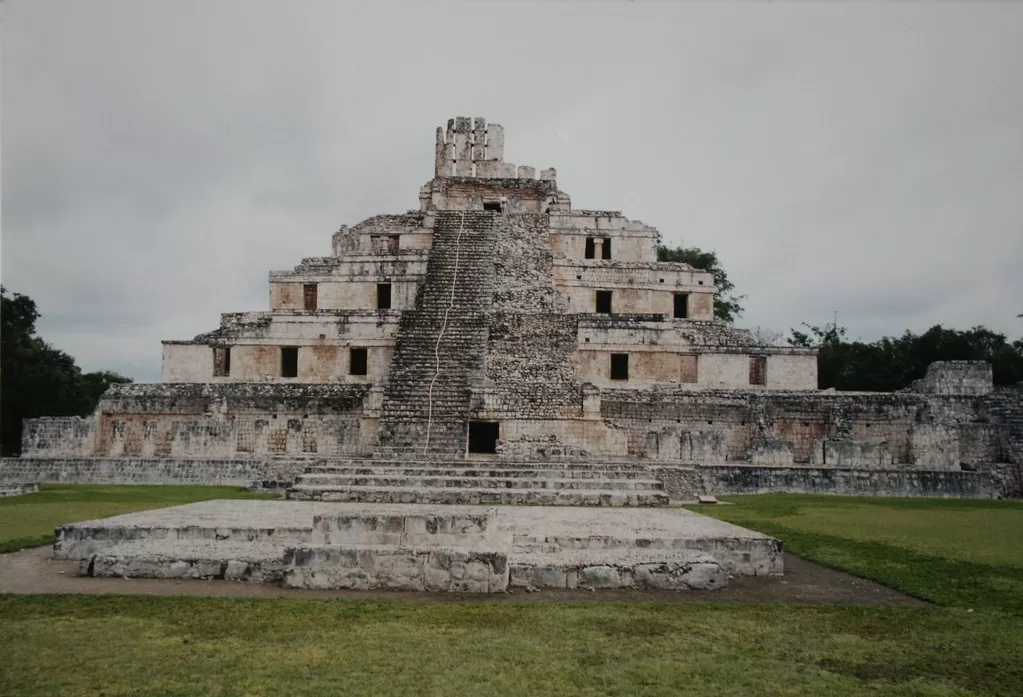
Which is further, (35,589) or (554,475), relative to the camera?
(554,475)

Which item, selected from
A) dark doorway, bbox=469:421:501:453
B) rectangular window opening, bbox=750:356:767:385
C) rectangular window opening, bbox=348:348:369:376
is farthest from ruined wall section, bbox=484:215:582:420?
rectangular window opening, bbox=750:356:767:385

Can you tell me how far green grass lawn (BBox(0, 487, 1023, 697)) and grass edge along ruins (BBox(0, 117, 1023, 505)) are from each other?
22.6 feet

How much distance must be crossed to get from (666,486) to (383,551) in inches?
336

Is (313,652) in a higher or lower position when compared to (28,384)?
lower

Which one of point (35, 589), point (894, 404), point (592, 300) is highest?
point (592, 300)

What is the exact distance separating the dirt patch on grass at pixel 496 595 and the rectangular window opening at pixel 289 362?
15.7 m

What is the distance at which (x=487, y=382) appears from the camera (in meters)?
18.7

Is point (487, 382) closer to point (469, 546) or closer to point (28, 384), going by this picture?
point (469, 546)

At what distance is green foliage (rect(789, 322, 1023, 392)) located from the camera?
41.2m

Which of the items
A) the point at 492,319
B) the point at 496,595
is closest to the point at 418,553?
the point at 496,595

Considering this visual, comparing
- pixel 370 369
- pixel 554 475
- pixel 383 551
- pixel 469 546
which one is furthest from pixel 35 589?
pixel 370 369

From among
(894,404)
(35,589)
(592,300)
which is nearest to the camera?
(35,589)

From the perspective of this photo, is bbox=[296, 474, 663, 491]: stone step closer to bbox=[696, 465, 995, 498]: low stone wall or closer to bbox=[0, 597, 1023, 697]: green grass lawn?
bbox=[696, 465, 995, 498]: low stone wall

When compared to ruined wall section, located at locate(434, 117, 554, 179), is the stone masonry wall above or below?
below
